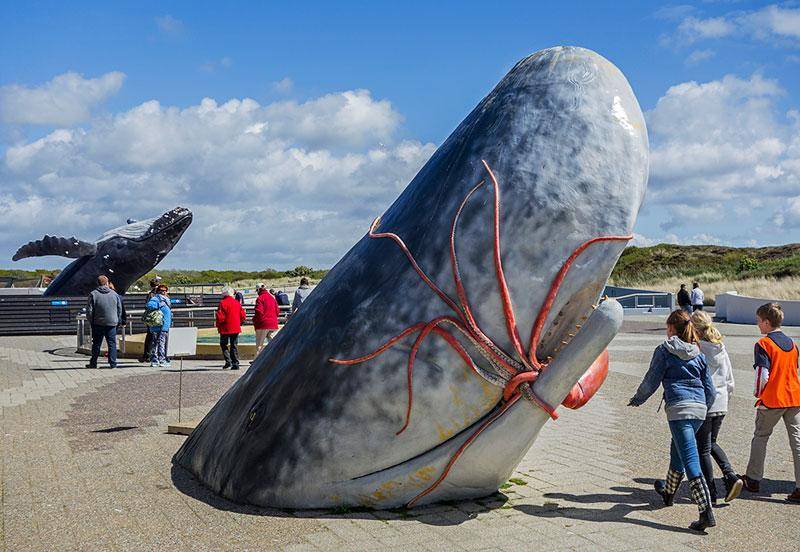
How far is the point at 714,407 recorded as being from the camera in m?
5.77

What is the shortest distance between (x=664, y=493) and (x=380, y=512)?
216cm

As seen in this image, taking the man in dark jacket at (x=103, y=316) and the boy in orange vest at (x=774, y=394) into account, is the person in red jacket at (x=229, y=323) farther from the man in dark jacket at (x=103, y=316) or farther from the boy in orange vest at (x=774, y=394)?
the boy in orange vest at (x=774, y=394)

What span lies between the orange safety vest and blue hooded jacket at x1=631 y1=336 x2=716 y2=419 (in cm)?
88

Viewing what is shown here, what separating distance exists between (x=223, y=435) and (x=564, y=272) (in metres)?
2.87

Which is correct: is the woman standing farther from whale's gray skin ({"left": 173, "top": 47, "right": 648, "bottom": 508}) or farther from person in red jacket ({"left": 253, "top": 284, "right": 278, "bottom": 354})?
person in red jacket ({"left": 253, "top": 284, "right": 278, "bottom": 354})

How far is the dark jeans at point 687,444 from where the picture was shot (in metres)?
5.07

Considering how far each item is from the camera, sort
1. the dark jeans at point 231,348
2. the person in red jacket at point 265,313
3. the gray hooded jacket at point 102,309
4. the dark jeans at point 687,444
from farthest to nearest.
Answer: the person in red jacket at point 265,313 → the dark jeans at point 231,348 → the gray hooded jacket at point 102,309 → the dark jeans at point 687,444

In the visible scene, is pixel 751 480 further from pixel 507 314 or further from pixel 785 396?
pixel 507 314

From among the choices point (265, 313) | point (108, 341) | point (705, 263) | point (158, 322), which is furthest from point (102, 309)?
point (705, 263)

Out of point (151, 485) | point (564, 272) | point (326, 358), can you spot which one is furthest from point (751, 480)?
point (151, 485)

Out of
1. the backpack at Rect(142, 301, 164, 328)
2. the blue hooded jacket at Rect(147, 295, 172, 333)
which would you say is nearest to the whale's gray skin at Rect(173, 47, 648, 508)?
the backpack at Rect(142, 301, 164, 328)

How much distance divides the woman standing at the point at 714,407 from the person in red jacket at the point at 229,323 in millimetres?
9758

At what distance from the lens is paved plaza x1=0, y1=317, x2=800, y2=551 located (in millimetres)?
4637

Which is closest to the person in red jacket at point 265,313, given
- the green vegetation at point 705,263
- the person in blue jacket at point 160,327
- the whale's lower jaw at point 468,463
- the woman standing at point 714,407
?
the person in blue jacket at point 160,327
